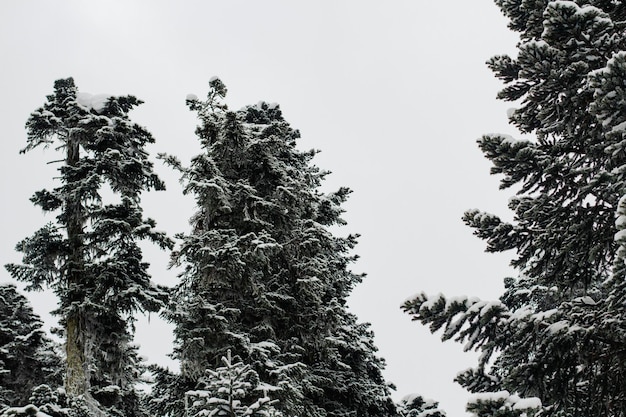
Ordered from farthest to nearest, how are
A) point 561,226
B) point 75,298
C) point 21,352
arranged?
point 21,352 → point 75,298 → point 561,226

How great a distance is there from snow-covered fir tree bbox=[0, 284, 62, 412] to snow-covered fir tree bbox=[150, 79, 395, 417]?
549 centimetres

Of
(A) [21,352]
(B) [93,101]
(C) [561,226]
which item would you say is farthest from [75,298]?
(C) [561,226]

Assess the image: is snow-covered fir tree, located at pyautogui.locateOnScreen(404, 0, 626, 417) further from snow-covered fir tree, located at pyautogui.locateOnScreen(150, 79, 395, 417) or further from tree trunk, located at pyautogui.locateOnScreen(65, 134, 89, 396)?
tree trunk, located at pyautogui.locateOnScreen(65, 134, 89, 396)

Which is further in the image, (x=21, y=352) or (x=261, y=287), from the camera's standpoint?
(x=21, y=352)

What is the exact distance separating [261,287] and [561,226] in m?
7.38

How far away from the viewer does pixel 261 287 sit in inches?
494

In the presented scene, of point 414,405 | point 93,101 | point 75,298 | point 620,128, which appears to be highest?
point 93,101

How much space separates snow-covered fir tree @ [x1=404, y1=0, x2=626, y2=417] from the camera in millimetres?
5691

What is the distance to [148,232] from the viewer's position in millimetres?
11750

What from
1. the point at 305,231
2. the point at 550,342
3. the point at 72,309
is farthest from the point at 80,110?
the point at 550,342

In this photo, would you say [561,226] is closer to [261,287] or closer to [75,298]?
[261,287]

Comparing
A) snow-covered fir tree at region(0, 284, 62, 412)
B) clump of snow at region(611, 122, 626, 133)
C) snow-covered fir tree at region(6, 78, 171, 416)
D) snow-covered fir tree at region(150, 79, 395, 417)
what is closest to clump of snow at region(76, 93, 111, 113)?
snow-covered fir tree at region(6, 78, 171, 416)

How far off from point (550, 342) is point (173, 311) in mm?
7868

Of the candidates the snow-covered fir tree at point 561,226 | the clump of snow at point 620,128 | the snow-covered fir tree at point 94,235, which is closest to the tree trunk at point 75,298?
the snow-covered fir tree at point 94,235
